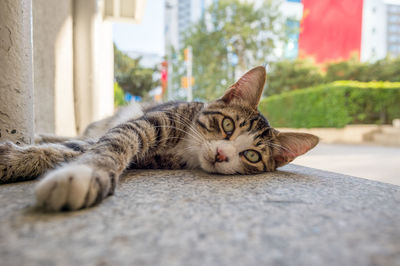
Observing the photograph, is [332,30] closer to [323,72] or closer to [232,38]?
[323,72]

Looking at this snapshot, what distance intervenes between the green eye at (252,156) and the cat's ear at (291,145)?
13 cm

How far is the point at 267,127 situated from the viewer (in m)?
1.61

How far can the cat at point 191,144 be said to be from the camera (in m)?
1.14

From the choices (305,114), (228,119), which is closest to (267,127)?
(228,119)

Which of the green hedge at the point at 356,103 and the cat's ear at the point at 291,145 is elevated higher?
the green hedge at the point at 356,103

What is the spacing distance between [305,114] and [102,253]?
981 cm

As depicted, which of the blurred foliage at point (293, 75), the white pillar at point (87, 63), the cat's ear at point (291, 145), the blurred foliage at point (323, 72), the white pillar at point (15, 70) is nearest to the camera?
the white pillar at point (15, 70)

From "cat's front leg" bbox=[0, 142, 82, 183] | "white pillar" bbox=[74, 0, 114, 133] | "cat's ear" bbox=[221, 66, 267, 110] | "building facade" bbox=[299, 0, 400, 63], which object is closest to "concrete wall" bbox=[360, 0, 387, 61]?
"building facade" bbox=[299, 0, 400, 63]

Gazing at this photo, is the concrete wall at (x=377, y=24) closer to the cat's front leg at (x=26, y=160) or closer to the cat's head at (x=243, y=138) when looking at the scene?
the cat's head at (x=243, y=138)

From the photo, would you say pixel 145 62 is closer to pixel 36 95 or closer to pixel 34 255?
pixel 36 95

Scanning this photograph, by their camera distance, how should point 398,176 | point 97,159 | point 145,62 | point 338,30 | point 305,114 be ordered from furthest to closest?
point 145,62, point 338,30, point 305,114, point 398,176, point 97,159

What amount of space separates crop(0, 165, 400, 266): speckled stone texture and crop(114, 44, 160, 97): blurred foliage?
41.4 ft

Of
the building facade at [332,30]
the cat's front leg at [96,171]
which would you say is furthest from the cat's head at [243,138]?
the building facade at [332,30]

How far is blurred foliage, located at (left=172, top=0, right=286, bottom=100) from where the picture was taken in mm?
14836
